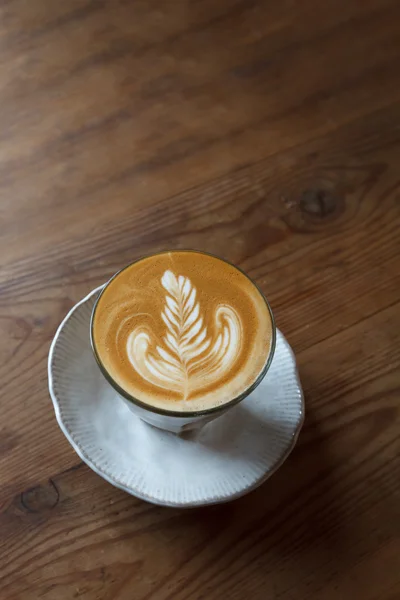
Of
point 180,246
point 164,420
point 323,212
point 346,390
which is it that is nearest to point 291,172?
point 323,212

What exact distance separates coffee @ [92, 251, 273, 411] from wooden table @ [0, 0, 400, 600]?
0.40 ft

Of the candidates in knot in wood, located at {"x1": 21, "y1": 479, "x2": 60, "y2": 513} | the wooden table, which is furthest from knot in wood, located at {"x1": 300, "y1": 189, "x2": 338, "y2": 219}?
knot in wood, located at {"x1": 21, "y1": 479, "x2": 60, "y2": 513}

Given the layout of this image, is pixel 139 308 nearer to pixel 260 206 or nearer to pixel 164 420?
pixel 164 420

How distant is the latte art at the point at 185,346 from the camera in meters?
0.59

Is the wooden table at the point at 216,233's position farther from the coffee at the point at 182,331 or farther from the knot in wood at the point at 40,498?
the coffee at the point at 182,331

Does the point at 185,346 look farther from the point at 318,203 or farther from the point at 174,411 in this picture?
the point at 318,203

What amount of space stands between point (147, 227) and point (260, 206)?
143mm

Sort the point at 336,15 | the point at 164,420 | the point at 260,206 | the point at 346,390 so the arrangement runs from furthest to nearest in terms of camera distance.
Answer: the point at 336,15 < the point at 260,206 < the point at 346,390 < the point at 164,420

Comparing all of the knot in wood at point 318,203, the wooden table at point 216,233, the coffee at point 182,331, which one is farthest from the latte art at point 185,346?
the knot in wood at point 318,203

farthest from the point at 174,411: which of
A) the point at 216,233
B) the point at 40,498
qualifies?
the point at 216,233

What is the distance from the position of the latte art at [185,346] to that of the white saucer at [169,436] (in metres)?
0.08

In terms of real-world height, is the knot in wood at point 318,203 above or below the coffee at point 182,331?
below

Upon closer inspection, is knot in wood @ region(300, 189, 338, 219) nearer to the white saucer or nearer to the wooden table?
the wooden table

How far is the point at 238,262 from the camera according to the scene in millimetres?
775
